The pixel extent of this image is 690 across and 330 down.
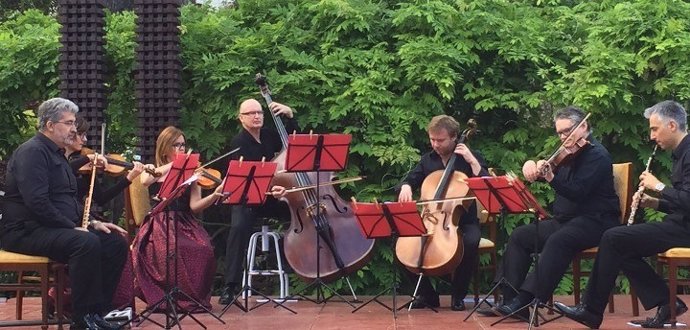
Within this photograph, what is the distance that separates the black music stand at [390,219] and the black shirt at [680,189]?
60.5 inches

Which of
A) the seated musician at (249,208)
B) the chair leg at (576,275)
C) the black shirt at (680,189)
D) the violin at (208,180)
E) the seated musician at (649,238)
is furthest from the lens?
the seated musician at (249,208)

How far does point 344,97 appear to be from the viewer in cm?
872

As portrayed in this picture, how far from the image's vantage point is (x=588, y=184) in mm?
6602

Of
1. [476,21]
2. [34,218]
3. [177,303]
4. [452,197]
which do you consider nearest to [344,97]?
[476,21]

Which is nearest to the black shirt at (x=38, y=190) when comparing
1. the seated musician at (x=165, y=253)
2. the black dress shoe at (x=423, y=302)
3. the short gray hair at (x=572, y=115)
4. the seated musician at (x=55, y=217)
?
the seated musician at (x=55, y=217)

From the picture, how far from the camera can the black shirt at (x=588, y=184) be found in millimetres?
6590

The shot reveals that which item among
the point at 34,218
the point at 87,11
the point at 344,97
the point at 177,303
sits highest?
the point at 87,11

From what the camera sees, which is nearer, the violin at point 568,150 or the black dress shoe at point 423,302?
the violin at point 568,150

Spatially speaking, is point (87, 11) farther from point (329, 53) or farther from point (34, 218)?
point (34, 218)

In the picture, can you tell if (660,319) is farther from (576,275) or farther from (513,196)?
(513,196)

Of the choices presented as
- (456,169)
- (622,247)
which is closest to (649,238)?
(622,247)

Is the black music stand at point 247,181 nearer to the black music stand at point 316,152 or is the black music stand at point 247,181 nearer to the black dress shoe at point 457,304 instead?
the black music stand at point 316,152

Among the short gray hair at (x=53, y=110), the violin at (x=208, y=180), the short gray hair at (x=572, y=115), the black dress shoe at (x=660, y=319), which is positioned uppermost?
the short gray hair at (x=572, y=115)

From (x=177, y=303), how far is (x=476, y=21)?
12.2 feet
